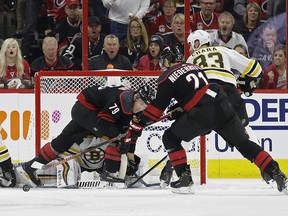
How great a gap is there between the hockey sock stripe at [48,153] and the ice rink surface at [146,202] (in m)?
0.28

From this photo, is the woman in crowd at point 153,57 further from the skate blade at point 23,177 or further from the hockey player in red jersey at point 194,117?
the hockey player in red jersey at point 194,117

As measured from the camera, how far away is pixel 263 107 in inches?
361

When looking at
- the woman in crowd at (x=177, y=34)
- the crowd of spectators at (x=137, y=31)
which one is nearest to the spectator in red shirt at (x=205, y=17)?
the crowd of spectators at (x=137, y=31)

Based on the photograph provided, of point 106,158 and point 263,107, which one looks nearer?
point 106,158

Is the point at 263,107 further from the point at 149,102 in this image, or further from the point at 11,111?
the point at 11,111

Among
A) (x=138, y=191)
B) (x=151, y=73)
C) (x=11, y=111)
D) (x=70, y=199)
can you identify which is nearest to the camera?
(x=70, y=199)

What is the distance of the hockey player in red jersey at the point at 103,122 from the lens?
805cm

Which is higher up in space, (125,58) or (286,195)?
(125,58)

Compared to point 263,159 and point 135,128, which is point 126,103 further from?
point 263,159

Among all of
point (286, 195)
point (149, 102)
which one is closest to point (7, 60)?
point (149, 102)

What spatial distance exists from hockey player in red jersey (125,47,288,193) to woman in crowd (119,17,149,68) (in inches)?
67.5

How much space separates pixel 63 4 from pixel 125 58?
963 mm

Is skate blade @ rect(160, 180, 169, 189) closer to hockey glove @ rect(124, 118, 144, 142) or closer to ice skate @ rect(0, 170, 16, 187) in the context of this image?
hockey glove @ rect(124, 118, 144, 142)

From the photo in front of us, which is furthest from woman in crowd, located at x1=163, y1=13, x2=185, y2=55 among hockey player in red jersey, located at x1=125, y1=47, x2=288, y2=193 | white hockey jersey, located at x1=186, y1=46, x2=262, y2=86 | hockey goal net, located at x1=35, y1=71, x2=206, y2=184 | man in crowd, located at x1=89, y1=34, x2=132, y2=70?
hockey player in red jersey, located at x1=125, y1=47, x2=288, y2=193
